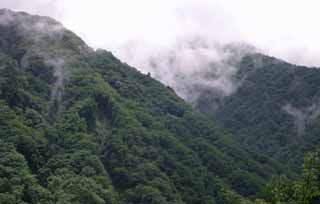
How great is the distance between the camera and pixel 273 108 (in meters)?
158

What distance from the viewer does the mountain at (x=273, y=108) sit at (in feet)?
460

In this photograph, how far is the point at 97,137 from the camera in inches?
3821

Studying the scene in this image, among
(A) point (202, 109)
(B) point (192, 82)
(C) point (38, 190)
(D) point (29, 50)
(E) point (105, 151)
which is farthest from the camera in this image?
(B) point (192, 82)

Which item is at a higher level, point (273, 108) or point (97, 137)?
point (273, 108)

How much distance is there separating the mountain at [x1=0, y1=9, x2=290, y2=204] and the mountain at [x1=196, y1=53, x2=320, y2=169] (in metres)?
19.6

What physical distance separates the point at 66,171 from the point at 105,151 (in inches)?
701

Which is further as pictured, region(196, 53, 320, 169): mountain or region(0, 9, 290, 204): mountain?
→ region(196, 53, 320, 169): mountain

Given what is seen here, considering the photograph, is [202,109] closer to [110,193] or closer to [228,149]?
[228,149]

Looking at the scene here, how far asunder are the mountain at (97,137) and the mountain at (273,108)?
19617mm

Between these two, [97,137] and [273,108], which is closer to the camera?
[97,137]

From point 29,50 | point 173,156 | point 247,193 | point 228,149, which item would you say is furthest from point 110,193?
point 29,50

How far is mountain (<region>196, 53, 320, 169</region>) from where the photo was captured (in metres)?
140

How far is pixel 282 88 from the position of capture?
164375 millimetres

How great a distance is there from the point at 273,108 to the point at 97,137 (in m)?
79.5
